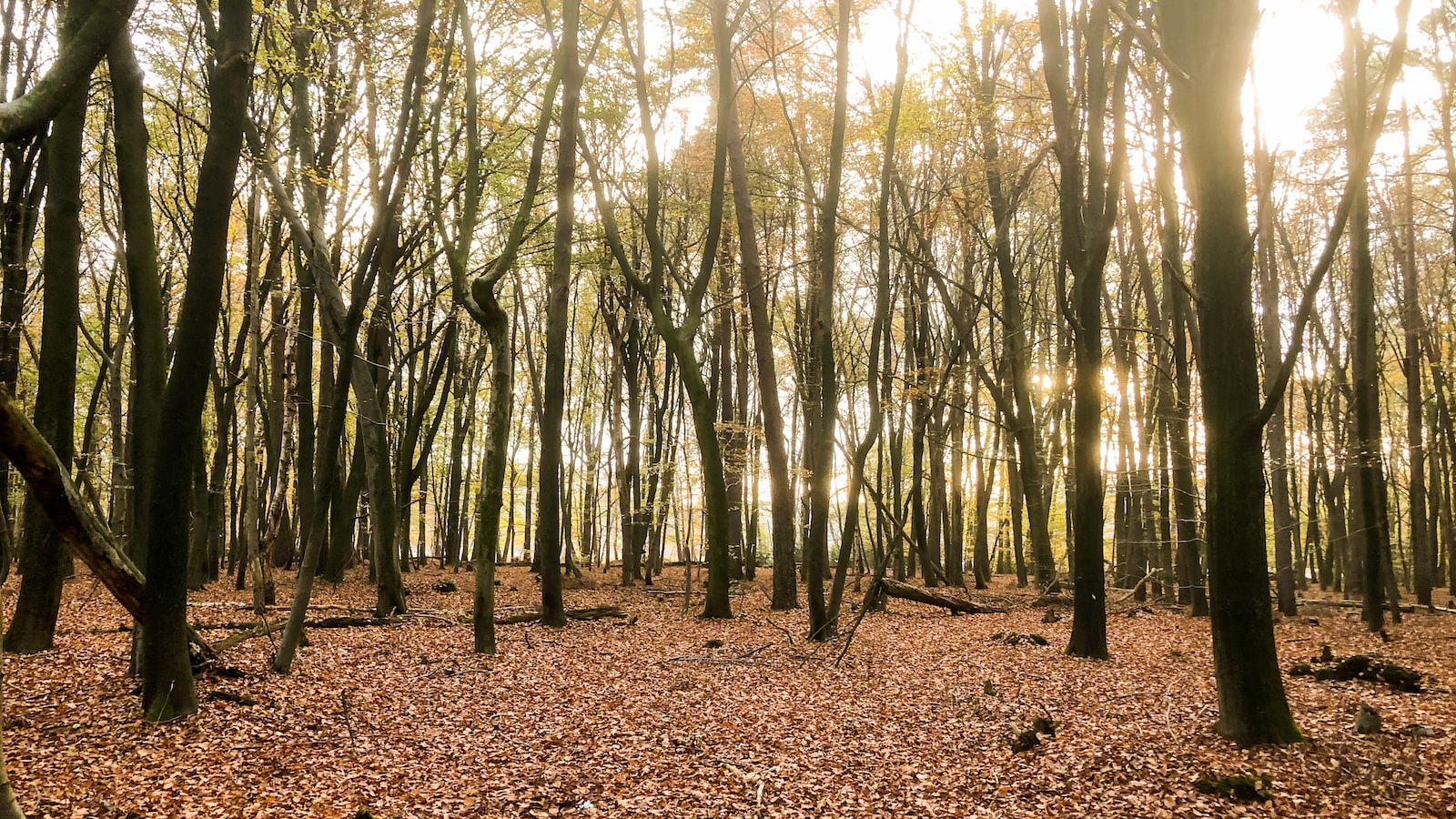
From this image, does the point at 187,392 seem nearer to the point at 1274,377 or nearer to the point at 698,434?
the point at 698,434

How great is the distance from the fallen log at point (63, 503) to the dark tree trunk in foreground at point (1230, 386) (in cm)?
691

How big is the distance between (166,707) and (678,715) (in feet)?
13.0

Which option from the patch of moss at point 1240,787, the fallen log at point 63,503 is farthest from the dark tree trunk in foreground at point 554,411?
the patch of moss at point 1240,787

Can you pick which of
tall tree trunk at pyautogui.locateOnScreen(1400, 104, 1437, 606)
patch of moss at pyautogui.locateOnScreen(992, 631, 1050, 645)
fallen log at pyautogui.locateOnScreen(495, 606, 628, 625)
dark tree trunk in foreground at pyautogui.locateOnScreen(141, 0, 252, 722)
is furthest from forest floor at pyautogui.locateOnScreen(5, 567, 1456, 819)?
tall tree trunk at pyautogui.locateOnScreen(1400, 104, 1437, 606)

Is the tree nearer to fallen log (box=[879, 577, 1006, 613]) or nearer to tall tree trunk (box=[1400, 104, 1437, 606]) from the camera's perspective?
fallen log (box=[879, 577, 1006, 613])

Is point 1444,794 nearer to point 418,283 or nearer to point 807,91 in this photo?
point 807,91

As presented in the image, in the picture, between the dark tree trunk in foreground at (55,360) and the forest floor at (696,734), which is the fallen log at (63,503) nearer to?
the forest floor at (696,734)

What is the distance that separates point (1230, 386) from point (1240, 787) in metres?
2.60

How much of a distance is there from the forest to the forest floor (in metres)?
0.05

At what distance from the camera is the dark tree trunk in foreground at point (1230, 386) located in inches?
→ 195

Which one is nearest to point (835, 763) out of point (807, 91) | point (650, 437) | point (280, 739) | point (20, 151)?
point (280, 739)

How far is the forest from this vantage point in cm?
488

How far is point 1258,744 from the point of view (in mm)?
4875

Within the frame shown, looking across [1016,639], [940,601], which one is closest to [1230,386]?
[1016,639]
